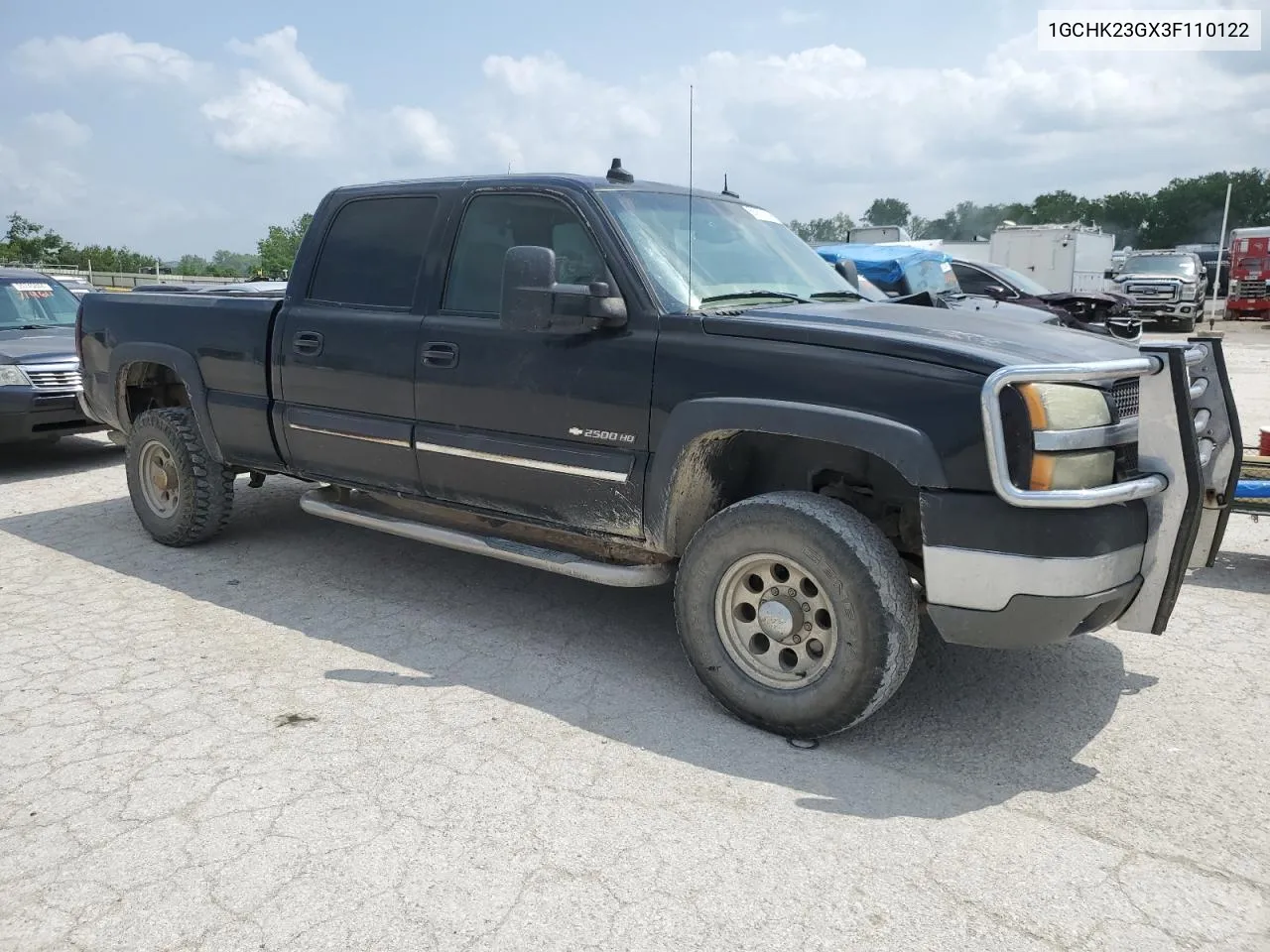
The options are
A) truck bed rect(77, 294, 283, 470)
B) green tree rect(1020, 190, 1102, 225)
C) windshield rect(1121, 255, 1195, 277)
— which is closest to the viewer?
truck bed rect(77, 294, 283, 470)

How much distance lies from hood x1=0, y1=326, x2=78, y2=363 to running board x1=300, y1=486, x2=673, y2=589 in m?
4.09

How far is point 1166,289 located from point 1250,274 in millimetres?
4021

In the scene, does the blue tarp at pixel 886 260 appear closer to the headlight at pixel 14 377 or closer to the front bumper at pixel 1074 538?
the headlight at pixel 14 377

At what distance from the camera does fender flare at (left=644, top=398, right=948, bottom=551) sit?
3.12 metres

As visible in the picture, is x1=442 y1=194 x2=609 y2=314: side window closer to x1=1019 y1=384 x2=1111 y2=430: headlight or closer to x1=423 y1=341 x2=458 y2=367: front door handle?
x1=423 y1=341 x2=458 y2=367: front door handle

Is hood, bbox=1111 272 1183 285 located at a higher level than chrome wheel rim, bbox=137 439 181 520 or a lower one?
higher

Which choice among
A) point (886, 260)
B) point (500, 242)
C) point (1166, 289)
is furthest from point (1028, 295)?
point (1166, 289)

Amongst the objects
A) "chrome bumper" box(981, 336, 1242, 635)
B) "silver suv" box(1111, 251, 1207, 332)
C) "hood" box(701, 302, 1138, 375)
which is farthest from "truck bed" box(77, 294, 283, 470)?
"silver suv" box(1111, 251, 1207, 332)

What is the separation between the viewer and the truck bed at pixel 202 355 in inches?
203

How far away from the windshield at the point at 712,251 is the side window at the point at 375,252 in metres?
1.05

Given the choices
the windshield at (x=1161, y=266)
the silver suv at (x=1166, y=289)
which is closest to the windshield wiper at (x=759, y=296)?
the silver suv at (x=1166, y=289)

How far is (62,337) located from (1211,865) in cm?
945

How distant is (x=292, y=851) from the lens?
282cm

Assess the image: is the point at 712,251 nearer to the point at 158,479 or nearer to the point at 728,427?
the point at 728,427
